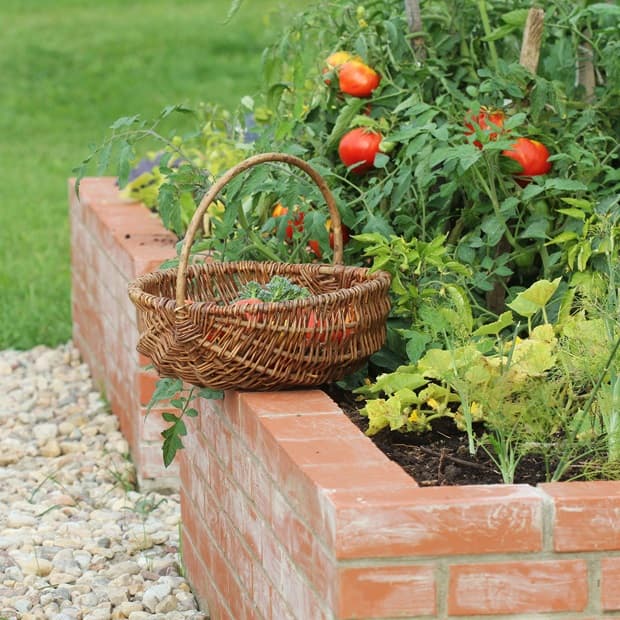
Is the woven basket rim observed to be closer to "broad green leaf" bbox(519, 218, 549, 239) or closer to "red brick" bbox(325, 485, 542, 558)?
"broad green leaf" bbox(519, 218, 549, 239)

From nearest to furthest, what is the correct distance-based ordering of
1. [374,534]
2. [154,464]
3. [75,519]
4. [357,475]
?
[374,534] < [357,475] < [75,519] < [154,464]

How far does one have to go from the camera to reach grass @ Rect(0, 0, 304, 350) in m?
6.83

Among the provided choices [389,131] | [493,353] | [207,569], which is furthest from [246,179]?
[207,569]

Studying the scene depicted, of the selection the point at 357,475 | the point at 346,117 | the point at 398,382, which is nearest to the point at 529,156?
the point at 346,117

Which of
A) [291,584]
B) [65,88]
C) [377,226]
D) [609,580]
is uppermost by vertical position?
[377,226]

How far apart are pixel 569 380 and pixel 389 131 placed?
1065 millimetres

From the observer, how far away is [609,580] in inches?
86.6

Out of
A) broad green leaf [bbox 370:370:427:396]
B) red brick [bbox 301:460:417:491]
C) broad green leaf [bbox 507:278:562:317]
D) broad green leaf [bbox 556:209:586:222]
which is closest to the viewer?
red brick [bbox 301:460:417:491]

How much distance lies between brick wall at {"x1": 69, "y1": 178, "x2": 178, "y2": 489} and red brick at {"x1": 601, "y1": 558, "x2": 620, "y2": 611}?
1.95 m

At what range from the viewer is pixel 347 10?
3736 mm

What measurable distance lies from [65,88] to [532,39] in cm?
972

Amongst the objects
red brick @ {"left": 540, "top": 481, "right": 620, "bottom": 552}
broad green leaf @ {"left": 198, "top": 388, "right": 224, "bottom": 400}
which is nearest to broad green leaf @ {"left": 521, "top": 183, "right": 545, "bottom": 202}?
broad green leaf @ {"left": 198, "top": 388, "right": 224, "bottom": 400}

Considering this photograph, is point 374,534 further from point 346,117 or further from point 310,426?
point 346,117

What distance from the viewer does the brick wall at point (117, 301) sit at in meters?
4.27
